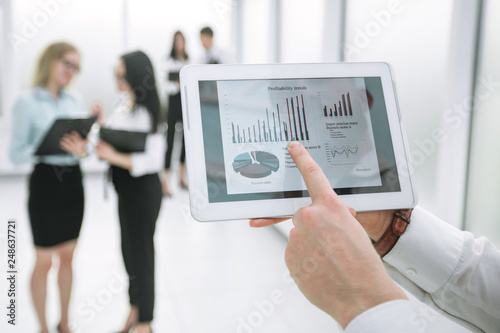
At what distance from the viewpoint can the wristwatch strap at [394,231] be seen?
0.81 metres

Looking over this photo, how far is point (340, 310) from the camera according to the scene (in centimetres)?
54

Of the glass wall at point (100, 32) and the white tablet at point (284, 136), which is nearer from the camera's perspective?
the white tablet at point (284, 136)

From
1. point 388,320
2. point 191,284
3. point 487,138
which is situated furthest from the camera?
point 191,284

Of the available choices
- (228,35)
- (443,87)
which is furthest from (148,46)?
(443,87)

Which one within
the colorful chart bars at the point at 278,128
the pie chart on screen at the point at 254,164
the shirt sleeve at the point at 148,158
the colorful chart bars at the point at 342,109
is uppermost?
the colorful chart bars at the point at 342,109

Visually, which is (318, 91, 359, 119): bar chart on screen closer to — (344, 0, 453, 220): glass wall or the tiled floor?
(344, 0, 453, 220): glass wall

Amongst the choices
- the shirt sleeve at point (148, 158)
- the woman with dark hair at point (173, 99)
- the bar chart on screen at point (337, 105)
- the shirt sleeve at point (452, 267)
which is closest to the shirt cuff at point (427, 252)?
the shirt sleeve at point (452, 267)

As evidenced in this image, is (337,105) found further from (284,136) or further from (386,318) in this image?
(386,318)

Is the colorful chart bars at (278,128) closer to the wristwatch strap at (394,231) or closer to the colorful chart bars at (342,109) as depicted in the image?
the colorful chart bars at (342,109)

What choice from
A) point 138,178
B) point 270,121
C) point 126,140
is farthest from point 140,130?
point 270,121

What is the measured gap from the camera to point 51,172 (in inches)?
64.1

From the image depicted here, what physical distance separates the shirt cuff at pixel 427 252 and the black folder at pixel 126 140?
3.82ft

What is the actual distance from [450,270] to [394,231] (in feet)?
0.39

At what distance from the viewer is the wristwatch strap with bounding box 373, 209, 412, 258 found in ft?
2.65
